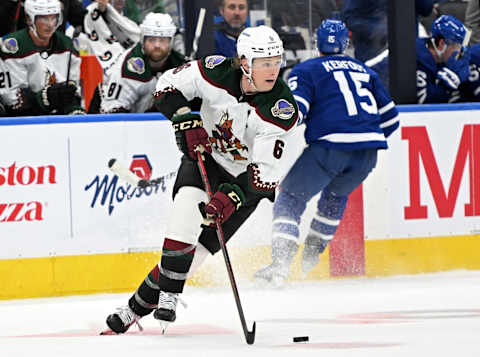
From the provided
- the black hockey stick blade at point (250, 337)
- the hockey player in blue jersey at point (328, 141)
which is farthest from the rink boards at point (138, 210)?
the black hockey stick blade at point (250, 337)

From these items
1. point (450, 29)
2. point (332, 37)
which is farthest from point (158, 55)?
point (450, 29)

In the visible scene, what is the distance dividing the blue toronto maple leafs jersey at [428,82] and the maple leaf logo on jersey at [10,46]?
8.37 ft

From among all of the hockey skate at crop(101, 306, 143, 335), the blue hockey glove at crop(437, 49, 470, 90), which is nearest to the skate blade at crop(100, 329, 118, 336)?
the hockey skate at crop(101, 306, 143, 335)

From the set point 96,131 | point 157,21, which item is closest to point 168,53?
point 157,21

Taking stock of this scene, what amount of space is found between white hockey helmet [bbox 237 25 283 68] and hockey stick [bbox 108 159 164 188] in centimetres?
114

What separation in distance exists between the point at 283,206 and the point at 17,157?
1.52 metres

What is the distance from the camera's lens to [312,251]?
20.6ft

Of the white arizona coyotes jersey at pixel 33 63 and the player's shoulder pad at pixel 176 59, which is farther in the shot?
the player's shoulder pad at pixel 176 59

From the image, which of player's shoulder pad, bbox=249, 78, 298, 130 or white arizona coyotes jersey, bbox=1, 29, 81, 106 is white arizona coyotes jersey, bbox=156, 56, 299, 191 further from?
white arizona coyotes jersey, bbox=1, 29, 81, 106

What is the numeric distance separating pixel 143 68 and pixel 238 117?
6.04 feet

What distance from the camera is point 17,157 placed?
5.79 metres

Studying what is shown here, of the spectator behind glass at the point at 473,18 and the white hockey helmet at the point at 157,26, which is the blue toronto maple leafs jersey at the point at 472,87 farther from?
the white hockey helmet at the point at 157,26

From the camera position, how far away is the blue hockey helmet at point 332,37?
20.5 feet

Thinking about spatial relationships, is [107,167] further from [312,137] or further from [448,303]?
[448,303]
